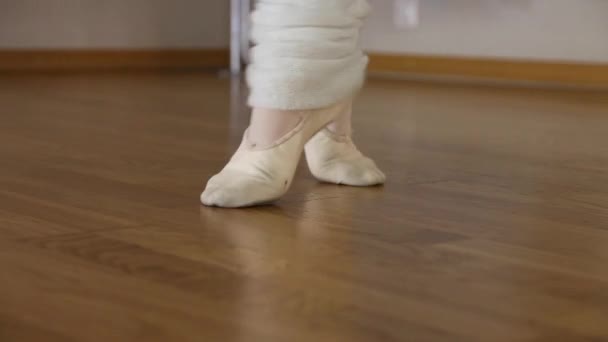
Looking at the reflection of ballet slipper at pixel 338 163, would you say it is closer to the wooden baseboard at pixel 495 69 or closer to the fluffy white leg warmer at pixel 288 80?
the fluffy white leg warmer at pixel 288 80

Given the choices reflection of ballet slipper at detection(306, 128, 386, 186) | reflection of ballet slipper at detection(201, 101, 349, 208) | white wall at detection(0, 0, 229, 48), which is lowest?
white wall at detection(0, 0, 229, 48)

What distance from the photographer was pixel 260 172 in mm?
1020

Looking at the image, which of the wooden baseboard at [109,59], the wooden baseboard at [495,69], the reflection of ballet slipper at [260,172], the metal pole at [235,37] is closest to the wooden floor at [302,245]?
the reflection of ballet slipper at [260,172]

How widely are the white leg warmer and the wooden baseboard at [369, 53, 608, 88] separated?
89.5 inches

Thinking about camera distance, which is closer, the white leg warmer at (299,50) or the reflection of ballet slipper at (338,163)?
the white leg warmer at (299,50)

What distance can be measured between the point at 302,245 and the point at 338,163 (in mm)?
340

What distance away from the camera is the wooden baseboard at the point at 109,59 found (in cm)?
331

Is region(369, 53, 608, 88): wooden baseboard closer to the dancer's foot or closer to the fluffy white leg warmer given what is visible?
the dancer's foot

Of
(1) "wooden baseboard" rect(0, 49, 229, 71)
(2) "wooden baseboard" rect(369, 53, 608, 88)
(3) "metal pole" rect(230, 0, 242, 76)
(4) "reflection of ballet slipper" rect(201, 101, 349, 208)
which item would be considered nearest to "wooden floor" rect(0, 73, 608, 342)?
(4) "reflection of ballet slipper" rect(201, 101, 349, 208)

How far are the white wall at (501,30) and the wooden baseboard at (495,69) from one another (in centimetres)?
2

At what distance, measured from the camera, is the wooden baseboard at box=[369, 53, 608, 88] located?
10.5ft

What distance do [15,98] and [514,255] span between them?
163cm

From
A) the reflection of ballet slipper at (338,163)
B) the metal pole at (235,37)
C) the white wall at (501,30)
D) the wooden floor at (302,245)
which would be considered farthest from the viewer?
the metal pole at (235,37)

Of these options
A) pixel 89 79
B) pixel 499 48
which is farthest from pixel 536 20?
pixel 89 79
